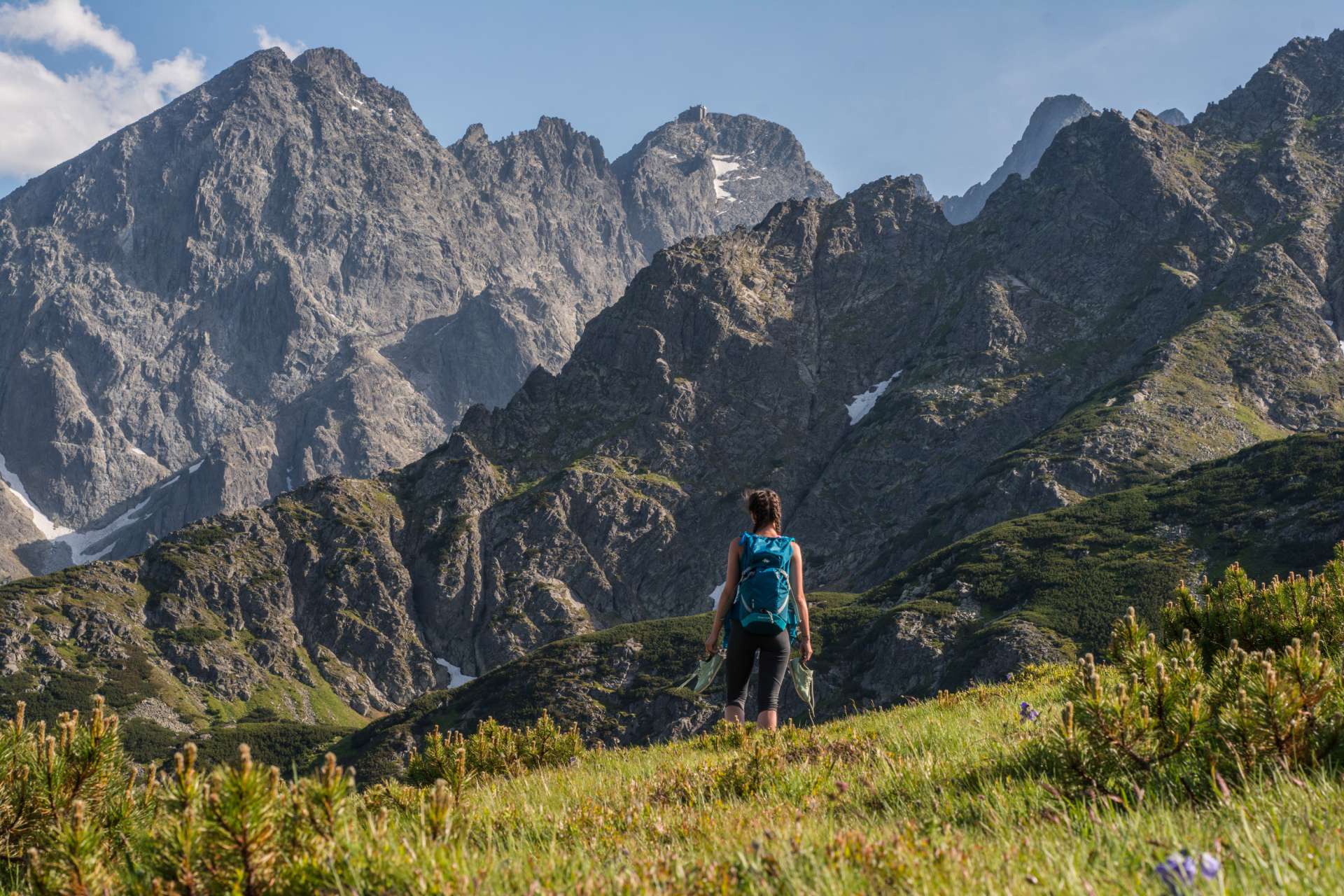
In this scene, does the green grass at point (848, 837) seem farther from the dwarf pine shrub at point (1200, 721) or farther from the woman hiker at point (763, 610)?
the woman hiker at point (763, 610)

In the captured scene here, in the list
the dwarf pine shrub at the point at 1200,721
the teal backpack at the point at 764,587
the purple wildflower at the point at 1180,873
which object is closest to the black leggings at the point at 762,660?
the teal backpack at the point at 764,587

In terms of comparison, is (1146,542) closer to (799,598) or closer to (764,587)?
(799,598)

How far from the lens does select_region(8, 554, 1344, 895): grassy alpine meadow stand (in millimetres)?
3893

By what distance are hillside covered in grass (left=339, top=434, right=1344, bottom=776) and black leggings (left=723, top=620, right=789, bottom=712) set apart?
4608 inches

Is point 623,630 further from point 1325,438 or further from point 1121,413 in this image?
point 1325,438

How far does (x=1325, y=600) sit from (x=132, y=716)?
211 m

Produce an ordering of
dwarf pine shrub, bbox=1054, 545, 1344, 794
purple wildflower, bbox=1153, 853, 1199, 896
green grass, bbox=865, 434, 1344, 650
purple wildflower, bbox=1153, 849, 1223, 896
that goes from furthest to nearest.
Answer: green grass, bbox=865, 434, 1344, 650 → dwarf pine shrub, bbox=1054, 545, 1344, 794 → purple wildflower, bbox=1153, 853, 1199, 896 → purple wildflower, bbox=1153, 849, 1223, 896

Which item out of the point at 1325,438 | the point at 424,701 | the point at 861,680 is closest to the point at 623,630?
the point at 424,701

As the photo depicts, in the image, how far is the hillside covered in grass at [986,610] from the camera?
130000 millimetres

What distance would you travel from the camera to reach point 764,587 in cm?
1117

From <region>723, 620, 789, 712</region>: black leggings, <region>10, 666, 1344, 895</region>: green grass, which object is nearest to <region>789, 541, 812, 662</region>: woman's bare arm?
<region>723, 620, 789, 712</region>: black leggings

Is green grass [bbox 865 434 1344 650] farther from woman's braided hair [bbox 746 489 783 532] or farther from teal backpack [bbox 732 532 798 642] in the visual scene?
teal backpack [bbox 732 532 798 642]

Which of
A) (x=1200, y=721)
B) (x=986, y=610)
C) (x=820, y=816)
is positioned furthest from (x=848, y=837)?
(x=986, y=610)

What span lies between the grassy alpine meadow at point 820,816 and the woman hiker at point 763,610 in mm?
2886
